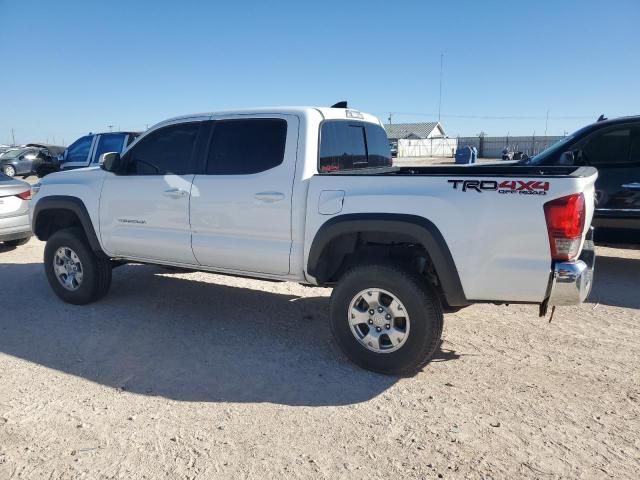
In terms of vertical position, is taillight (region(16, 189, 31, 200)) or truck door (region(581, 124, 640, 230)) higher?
truck door (region(581, 124, 640, 230))

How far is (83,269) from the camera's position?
17.0 ft

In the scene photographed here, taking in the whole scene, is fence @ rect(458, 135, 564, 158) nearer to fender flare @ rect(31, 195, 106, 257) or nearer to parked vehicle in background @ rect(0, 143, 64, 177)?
parked vehicle in background @ rect(0, 143, 64, 177)

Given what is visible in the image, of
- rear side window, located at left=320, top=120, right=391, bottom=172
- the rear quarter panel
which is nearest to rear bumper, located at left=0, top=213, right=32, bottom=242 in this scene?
rear side window, located at left=320, top=120, right=391, bottom=172

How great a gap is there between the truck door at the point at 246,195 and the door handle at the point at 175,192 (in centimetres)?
13

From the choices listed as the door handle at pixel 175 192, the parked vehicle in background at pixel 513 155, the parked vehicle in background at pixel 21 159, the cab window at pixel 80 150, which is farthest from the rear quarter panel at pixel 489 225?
the parked vehicle in background at pixel 21 159

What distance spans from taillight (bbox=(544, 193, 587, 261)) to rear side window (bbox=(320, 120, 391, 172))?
1768mm

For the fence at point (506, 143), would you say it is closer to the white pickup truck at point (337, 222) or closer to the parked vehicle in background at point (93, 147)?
the parked vehicle in background at point (93, 147)

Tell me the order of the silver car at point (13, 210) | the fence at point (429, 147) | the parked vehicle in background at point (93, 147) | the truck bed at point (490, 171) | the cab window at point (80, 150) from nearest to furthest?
the truck bed at point (490, 171) → the silver car at point (13, 210) → the parked vehicle in background at point (93, 147) → the cab window at point (80, 150) → the fence at point (429, 147)

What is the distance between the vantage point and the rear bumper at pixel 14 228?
776cm

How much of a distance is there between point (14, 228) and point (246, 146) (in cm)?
562

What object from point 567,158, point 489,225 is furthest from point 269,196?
point 567,158

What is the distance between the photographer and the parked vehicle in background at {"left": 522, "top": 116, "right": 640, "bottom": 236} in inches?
240

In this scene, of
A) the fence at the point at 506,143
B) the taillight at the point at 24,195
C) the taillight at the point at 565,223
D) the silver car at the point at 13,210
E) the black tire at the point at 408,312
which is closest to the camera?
the taillight at the point at 565,223

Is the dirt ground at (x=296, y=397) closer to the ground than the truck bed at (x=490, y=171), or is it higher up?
closer to the ground
